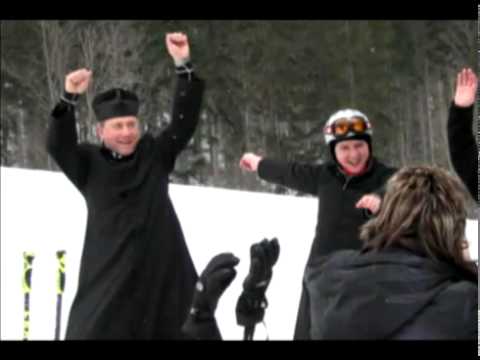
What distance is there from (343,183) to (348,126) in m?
0.27

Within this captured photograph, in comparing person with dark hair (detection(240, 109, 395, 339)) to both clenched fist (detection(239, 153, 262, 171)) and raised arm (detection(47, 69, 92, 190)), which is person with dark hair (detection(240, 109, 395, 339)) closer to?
clenched fist (detection(239, 153, 262, 171))

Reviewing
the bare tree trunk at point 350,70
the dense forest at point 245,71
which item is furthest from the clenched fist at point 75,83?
the bare tree trunk at point 350,70

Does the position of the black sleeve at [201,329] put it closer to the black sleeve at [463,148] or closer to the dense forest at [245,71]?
the black sleeve at [463,148]

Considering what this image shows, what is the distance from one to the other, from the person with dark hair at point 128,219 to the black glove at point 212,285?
4.02ft

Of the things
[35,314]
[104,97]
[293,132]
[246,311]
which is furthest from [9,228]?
[293,132]

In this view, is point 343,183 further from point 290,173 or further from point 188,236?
point 188,236

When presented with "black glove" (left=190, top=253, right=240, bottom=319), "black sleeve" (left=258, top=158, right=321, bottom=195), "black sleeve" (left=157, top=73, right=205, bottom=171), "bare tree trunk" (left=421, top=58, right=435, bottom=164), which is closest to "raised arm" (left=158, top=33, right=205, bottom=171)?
"black sleeve" (left=157, top=73, right=205, bottom=171)

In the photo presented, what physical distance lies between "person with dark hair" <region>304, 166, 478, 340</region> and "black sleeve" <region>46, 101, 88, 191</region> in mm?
2032

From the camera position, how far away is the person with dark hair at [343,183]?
4461 mm

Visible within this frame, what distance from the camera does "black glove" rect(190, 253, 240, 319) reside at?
2.89 m

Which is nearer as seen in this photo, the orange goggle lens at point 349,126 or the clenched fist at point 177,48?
the clenched fist at point 177,48

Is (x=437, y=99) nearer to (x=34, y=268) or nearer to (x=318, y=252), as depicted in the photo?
(x=34, y=268)

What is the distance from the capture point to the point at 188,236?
28.8 feet

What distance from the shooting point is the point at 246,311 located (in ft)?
11.9
